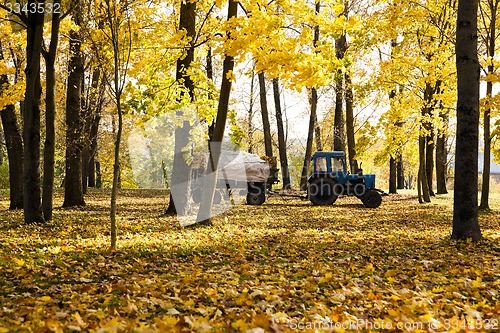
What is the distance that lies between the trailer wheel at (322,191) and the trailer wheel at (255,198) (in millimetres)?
1990

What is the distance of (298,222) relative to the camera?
42.6 ft

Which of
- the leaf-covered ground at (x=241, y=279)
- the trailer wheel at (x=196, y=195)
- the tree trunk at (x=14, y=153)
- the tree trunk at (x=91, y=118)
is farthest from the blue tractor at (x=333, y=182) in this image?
the tree trunk at (x=14, y=153)

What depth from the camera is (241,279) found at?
5793 mm

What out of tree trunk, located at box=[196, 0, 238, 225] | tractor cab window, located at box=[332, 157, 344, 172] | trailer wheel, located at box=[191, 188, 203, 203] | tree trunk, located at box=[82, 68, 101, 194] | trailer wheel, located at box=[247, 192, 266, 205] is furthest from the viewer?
trailer wheel, located at box=[191, 188, 203, 203]

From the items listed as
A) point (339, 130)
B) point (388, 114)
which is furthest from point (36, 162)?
point (339, 130)

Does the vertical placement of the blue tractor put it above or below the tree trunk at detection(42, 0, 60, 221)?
below

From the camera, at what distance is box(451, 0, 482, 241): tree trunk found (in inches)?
338

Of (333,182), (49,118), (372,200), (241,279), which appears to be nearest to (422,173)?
(372,200)

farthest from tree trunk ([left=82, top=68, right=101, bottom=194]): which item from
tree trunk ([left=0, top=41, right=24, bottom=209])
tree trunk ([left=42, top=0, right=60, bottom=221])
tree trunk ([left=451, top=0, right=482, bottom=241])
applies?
tree trunk ([left=451, top=0, right=482, bottom=241])

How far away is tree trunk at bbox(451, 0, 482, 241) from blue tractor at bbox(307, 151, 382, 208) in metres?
9.93

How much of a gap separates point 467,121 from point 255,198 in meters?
11.4

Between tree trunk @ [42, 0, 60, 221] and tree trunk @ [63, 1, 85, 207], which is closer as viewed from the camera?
tree trunk @ [42, 0, 60, 221]

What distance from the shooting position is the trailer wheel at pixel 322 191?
19109mm

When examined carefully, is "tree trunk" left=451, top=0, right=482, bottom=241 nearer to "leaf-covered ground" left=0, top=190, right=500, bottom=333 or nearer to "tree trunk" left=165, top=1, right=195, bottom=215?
"leaf-covered ground" left=0, top=190, right=500, bottom=333
